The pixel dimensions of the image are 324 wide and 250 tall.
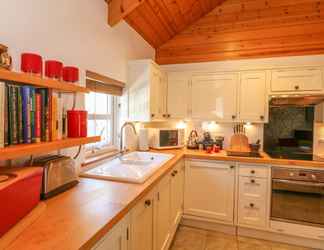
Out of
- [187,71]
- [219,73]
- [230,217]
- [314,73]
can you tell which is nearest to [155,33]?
[187,71]

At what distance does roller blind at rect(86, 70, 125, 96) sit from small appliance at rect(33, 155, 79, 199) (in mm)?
834

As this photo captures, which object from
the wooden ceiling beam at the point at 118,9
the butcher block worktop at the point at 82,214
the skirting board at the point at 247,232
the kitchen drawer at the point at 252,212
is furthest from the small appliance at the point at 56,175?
Answer: the kitchen drawer at the point at 252,212

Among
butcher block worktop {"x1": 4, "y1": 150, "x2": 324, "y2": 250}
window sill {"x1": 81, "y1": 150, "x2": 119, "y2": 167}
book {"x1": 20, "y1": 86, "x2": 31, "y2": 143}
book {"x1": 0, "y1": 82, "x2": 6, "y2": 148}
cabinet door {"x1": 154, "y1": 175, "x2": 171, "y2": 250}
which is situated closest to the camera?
butcher block worktop {"x1": 4, "y1": 150, "x2": 324, "y2": 250}

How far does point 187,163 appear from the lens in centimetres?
254

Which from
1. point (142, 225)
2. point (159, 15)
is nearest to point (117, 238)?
point (142, 225)

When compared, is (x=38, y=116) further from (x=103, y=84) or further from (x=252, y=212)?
(x=252, y=212)

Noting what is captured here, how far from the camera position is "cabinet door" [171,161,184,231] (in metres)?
2.11

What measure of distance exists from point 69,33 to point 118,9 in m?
0.67

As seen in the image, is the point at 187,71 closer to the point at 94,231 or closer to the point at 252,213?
the point at 252,213

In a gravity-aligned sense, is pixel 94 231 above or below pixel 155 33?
below

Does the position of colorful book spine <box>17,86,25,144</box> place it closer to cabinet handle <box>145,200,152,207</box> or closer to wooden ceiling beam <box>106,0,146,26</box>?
cabinet handle <box>145,200,152,207</box>

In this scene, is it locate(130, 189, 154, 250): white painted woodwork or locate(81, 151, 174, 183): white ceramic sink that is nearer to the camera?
locate(130, 189, 154, 250): white painted woodwork

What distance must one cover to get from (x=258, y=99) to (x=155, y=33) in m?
→ 1.64

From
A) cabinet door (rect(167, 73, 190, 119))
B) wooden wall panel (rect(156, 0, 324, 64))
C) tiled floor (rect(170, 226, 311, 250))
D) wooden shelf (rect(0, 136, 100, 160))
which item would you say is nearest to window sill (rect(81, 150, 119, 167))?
wooden shelf (rect(0, 136, 100, 160))
